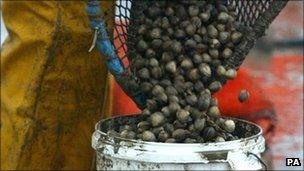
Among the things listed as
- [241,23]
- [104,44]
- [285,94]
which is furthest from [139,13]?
[285,94]

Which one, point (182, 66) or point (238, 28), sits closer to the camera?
point (182, 66)

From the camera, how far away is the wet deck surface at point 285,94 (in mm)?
3188

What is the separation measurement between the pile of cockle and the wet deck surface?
104 centimetres

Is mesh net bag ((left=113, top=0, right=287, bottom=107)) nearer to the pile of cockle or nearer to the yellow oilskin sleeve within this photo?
the pile of cockle

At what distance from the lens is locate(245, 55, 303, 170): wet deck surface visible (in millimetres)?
3188

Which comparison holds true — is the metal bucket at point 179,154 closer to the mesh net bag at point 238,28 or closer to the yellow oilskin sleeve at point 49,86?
the mesh net bag at point 238,28

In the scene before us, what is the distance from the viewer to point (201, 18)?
2.11 metres

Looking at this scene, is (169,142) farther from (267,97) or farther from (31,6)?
(267,97)

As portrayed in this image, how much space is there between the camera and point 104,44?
2.01 m

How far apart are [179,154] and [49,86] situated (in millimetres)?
929

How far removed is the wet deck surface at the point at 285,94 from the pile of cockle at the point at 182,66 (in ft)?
3.41

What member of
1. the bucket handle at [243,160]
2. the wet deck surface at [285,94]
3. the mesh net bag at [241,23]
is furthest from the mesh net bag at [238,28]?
the wet deck surface at [285,94]

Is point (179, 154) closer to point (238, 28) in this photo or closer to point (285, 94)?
point (238, 28)

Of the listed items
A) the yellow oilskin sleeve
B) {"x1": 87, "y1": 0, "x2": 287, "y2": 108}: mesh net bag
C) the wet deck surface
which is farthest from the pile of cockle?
the wet deck surface
